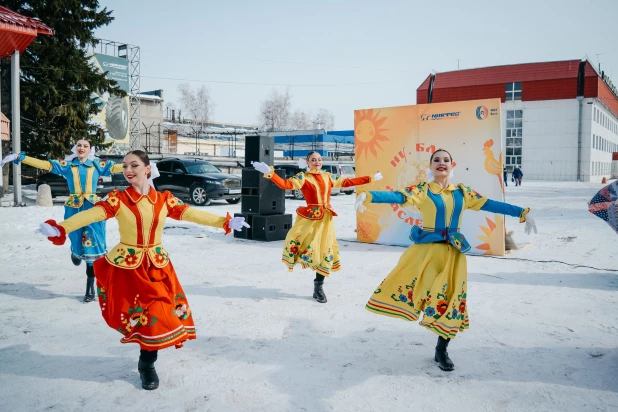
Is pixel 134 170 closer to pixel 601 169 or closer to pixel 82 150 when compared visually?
pixel 82 150

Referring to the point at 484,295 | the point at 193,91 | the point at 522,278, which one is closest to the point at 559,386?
the point at 484,295

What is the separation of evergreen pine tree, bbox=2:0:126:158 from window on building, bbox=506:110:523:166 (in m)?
37.1

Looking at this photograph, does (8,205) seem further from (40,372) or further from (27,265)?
(40,372)

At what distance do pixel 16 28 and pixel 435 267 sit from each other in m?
14.1

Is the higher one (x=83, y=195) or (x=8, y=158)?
(x=8, y=158)

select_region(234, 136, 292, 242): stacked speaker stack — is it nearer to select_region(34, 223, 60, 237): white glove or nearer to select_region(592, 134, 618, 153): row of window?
select_region(34, 223, 60, 237): white glove

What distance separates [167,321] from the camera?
358 cm

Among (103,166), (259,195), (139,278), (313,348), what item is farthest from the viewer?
(259,195)

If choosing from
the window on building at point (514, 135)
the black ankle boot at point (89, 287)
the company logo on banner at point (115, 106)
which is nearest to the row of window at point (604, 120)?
the window on building at point (514, 135)

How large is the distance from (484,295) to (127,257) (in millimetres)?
4652

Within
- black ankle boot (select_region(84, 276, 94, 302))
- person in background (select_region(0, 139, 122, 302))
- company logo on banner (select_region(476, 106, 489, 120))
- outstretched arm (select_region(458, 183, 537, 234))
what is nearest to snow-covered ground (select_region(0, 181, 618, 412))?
black ankle boot (select_region(84, 276, 94, 302))

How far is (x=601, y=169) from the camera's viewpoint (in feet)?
164

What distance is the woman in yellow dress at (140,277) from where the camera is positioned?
355cm

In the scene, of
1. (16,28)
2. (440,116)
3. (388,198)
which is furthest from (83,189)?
(16,28)
